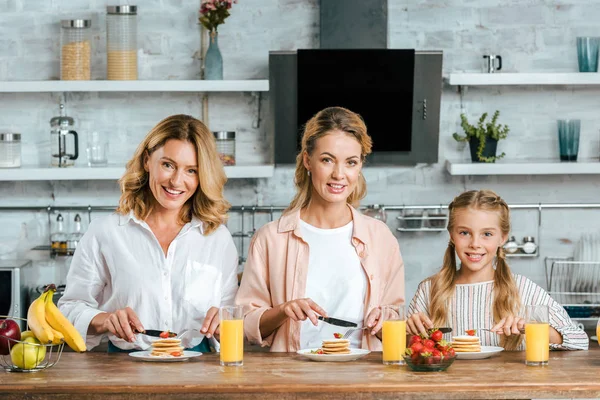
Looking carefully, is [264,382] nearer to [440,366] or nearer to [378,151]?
[440,366]

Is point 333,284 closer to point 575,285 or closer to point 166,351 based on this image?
point 166,351

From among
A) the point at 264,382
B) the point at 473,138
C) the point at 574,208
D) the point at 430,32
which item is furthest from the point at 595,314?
the point at 264,382

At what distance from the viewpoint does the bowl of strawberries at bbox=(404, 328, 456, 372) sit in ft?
7.94

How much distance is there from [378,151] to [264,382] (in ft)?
8.84

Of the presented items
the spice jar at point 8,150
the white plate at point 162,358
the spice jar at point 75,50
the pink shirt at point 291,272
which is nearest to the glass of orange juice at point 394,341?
the pink shirt at point 291,272

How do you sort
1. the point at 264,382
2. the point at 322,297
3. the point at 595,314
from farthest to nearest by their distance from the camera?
the point at 595,314 < the point at 322,297 < the point at 264,382

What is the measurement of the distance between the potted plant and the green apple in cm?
289

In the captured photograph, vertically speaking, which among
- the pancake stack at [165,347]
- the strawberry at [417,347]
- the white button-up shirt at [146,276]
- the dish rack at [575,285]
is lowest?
the dish rack at [575,285]

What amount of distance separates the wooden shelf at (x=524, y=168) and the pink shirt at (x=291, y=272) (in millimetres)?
1952

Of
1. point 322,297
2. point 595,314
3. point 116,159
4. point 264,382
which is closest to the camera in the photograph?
point 264,382

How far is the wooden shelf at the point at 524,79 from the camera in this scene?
15.5 ft

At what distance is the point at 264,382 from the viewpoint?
2309mm

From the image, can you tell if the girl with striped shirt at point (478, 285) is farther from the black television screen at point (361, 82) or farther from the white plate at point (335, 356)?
the black television screen at point (361, 82)

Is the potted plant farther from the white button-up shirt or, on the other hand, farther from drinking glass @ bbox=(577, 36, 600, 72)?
the white button-up shirt
